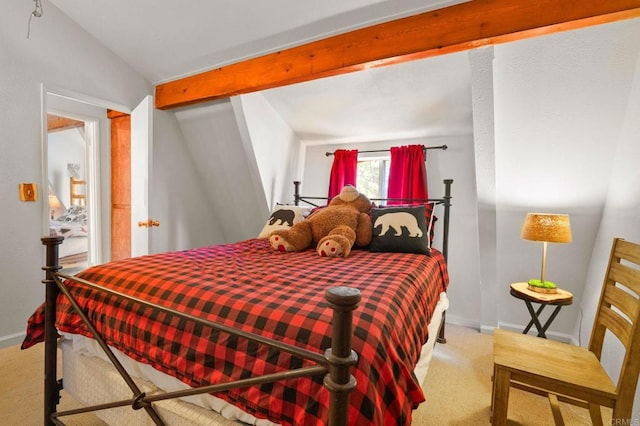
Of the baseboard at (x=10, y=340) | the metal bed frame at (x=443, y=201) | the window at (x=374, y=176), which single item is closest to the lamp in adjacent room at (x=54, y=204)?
the baseboard at (x=10, y=340)

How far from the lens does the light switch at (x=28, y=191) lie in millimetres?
2266

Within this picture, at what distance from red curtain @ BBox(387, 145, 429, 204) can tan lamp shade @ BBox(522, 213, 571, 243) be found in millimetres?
891

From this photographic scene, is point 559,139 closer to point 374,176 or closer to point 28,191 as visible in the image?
point 374,176

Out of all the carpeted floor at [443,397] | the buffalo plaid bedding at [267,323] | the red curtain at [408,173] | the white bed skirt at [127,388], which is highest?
the red curtain at [408,173]

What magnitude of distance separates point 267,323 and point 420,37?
1.75 metres

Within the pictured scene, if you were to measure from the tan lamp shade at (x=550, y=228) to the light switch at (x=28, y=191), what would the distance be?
3.55 meters

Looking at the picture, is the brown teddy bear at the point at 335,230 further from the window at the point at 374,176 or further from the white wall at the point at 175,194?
the white wall at the point at 175,194

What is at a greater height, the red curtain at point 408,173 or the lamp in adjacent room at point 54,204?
the red curtain at point 408,173

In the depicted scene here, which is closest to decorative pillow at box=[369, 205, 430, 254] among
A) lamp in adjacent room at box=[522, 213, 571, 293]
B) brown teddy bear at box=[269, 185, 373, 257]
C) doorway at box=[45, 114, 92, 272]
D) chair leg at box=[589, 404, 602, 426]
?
brown teddy bear at box=[269, 185, 373, 257]

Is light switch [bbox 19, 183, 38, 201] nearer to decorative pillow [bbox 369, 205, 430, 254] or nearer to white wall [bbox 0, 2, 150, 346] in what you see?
white wall [bbox 0, 2, 150, 346]

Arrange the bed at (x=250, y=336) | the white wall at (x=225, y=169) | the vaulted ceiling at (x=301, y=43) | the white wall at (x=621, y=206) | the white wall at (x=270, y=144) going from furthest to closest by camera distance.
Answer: the white wall at (x=225, y=169) → the white wall at (x=270, y=144) → the vaulted ceiling at (x=301, y=43) → the white wall at (x=621, y=206) → the bed at (x=250, y=336)

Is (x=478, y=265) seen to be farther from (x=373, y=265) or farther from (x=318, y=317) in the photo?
(x=318, y=317)

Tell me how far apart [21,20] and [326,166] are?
2.67 m

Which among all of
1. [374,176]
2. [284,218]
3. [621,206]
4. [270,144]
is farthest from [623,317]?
[270,144]
